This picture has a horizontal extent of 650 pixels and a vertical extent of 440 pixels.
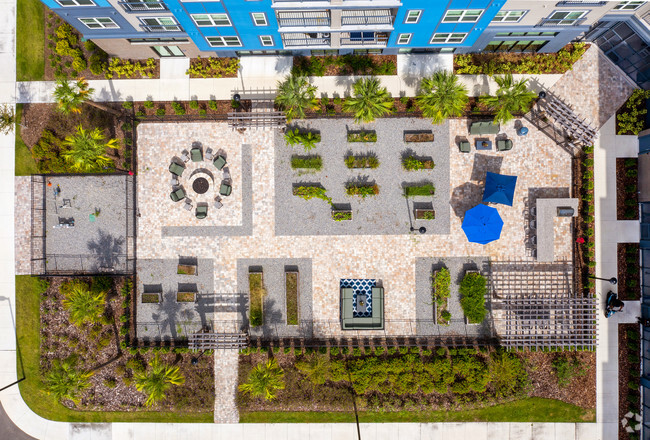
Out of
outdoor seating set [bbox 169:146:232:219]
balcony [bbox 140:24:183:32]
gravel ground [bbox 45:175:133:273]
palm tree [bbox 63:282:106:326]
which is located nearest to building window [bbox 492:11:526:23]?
balcony [bbox 140:24:183:32]

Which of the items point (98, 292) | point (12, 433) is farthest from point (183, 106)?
point (12, 433)

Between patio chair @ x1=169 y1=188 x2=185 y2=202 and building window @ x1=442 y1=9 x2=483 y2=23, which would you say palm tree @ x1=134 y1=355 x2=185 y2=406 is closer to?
patio chair @ x1=169 y1=188 x2=185 y2=202

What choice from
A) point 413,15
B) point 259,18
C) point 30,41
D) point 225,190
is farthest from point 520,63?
point 30,41

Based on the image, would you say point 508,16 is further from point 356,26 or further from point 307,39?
point 307,39

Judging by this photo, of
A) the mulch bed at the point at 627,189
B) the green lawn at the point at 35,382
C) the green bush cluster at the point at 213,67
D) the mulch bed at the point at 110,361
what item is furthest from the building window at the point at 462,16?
the green lawn at the point at 35,382

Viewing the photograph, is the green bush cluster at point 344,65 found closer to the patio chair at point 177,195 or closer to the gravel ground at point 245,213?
the gravel ground at point 245,213

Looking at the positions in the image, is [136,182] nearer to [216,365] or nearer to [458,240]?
[216,365]

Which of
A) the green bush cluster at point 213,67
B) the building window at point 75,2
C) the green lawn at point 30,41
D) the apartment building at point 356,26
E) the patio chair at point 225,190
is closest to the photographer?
the building window at point 75,2
